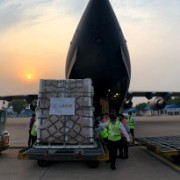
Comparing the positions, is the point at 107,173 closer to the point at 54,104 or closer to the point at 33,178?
the point at 33,178

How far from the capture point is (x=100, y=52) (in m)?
10.8

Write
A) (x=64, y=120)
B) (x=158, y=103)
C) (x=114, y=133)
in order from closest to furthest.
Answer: (x=114, y=133), (x=64, y=120), (x=158, y=103)

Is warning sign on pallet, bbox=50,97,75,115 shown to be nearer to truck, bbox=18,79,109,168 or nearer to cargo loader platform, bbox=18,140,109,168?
truck, bbox=18,79,109,168

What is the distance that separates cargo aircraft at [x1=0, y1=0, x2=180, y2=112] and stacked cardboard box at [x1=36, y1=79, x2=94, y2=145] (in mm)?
3512

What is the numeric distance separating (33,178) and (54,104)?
7.84 feet

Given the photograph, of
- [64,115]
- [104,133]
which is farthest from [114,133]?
[104,133]

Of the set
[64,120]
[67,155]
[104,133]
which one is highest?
[64,120]

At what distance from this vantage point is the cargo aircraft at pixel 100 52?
33.2 ft

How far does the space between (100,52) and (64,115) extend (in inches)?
174

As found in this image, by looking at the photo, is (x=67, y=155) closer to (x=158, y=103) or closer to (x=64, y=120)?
(x=64, y=120)

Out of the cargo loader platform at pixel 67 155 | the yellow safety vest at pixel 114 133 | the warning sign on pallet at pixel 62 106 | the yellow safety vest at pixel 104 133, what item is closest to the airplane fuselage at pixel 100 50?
the yellow safety vest at pixel 104 133

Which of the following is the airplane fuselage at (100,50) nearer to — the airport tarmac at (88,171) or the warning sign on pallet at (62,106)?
the warning sign on pallet at (62,106)

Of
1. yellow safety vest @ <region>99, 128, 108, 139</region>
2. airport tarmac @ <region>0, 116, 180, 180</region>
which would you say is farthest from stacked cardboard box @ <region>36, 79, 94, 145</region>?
yellow safety vest @ <region>99, 128, 108, 139</region>

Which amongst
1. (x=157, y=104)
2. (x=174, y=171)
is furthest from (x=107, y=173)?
(x=157, y=104)
